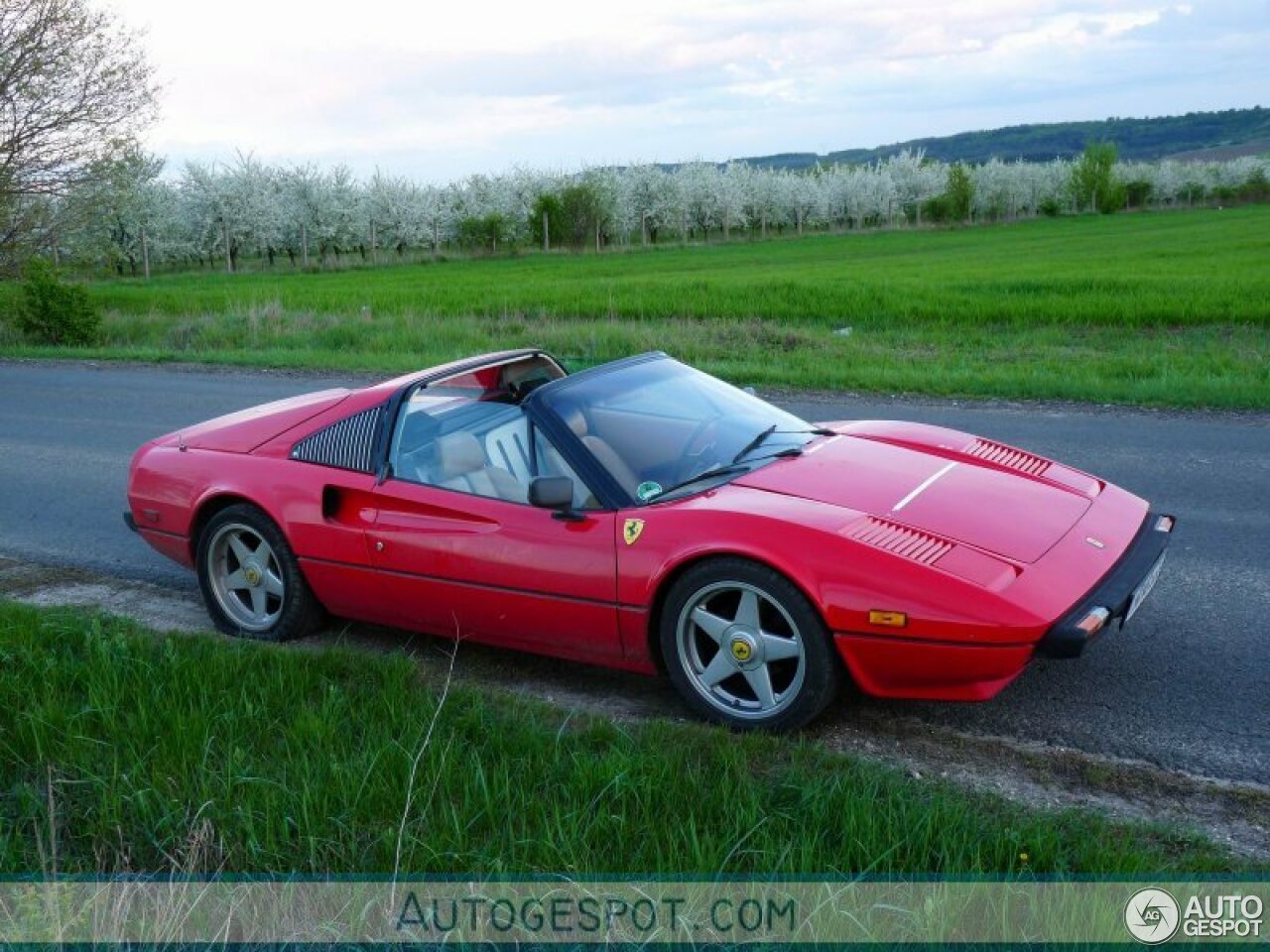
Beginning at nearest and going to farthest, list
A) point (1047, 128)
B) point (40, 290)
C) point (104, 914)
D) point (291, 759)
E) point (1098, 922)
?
point (1098, 922) → point (104, 914) → point (291, 759) → point (40, 290) → point (1047, 128)

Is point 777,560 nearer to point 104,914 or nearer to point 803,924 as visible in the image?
point 803,924

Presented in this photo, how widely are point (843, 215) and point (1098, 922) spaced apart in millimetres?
91528

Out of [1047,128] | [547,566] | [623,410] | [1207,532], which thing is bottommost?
[1207,532]

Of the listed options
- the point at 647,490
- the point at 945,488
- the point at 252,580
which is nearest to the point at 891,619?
the point at 945,488

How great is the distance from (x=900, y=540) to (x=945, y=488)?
2.23 ft

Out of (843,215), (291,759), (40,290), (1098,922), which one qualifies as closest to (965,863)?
(1098,922)

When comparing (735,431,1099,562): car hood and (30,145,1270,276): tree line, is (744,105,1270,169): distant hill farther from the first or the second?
(735,431,1099,562): car hood

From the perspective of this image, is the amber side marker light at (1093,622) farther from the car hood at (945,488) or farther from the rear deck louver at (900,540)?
the rear deck louver at (900,540)

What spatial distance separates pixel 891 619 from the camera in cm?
396

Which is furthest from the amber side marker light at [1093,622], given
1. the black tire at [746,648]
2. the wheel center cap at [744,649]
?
the wheel center cap at [744,649]

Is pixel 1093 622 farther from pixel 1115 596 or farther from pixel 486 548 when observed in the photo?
pixel 486 548

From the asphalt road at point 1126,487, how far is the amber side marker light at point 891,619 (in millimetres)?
671

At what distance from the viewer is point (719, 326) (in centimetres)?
1917

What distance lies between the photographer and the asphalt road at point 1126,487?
4.34 metres
